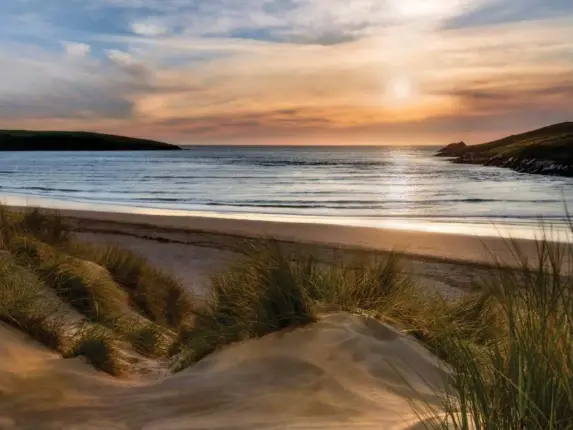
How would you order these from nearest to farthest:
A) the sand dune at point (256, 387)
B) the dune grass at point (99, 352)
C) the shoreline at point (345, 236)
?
the sand dune at point (256, 387)
the dune grass at point (99, 352)
the shoreline at point (345, 236)

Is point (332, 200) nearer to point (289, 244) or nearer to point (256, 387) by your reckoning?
point (289, 244)

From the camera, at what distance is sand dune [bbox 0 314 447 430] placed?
3.28 metres

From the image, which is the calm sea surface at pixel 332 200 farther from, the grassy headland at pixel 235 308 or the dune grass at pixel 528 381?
the dune grass at pixel 528 381

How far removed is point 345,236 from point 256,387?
10867 mm

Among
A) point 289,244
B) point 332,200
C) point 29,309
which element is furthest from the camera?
point 332,200

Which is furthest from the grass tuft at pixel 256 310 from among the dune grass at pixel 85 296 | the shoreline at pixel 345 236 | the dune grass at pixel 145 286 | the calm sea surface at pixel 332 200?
the calm sea surface at pixel 332 200

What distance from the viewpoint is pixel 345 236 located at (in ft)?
47.7

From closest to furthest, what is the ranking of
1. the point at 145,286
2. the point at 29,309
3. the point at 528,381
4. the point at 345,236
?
the point at 528,381, the point at 29,309, the point at 145,286, the point at 345,236

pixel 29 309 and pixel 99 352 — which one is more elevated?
pixel 29 309

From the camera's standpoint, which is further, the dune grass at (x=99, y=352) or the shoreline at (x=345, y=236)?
the shoreline at (x=345, y=236)

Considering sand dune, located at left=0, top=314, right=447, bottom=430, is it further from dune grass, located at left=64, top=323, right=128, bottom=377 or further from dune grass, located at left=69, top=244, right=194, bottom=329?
dune grass, located at left=69, top=244, right=194, bottom=329

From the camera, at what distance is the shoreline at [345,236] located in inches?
478

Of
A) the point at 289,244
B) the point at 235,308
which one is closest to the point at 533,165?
the point at 289,244

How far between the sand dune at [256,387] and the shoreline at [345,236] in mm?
6548
